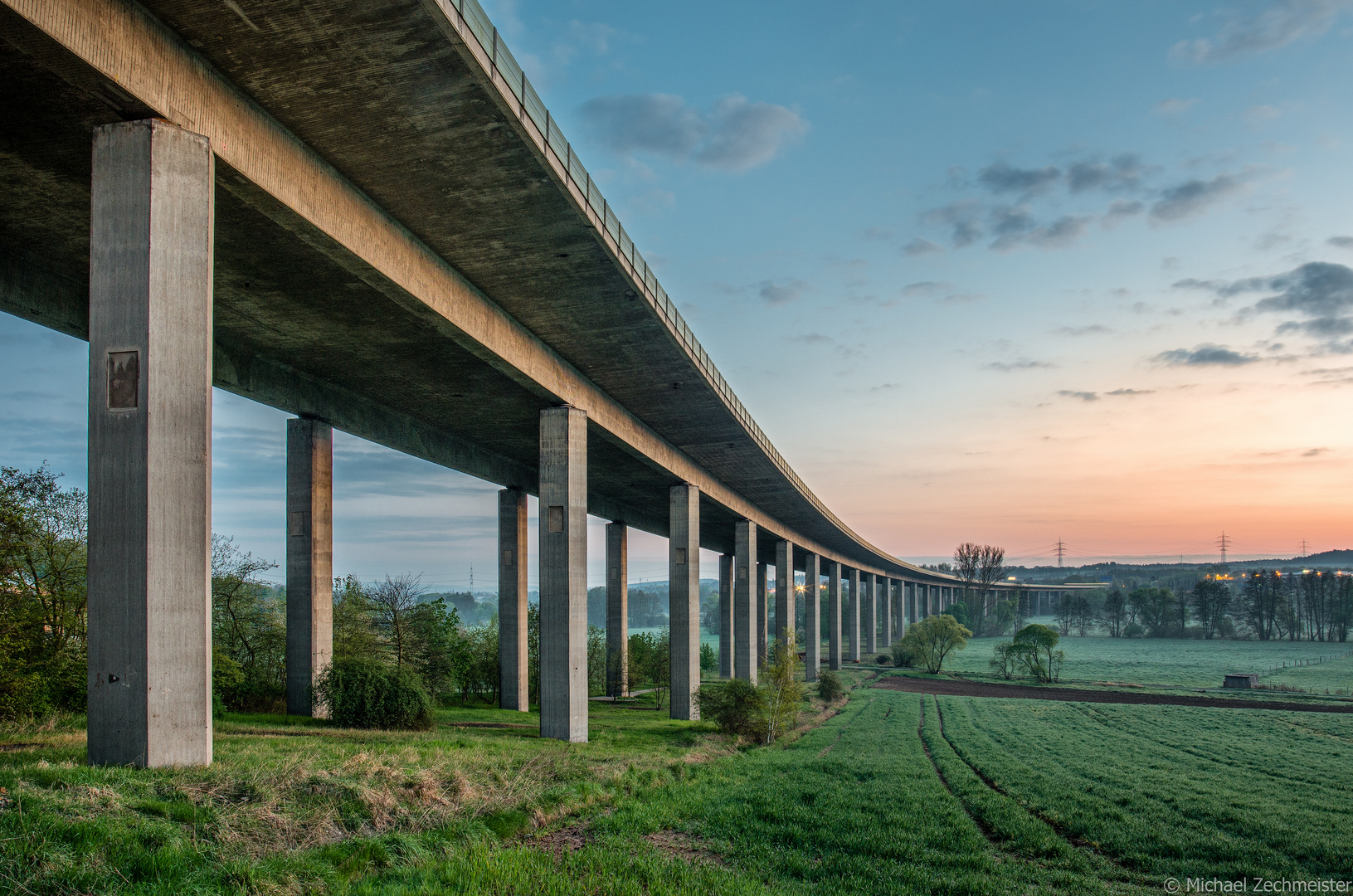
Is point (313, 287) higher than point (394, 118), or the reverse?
point (394, 118)

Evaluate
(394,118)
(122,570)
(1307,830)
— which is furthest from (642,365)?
(1307,830)

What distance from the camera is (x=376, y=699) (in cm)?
2377

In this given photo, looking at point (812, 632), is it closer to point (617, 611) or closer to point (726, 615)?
point (726, 615)

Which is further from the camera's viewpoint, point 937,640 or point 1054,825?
point 937,640

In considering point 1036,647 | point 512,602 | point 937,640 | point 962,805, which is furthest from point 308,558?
point 937,640

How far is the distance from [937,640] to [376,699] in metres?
61.6

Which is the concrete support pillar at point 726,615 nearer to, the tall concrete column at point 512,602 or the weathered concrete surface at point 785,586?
the weathered concrete surface at point 785,586

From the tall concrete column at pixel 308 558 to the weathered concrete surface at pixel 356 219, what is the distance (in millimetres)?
1291

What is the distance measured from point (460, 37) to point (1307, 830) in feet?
67.5

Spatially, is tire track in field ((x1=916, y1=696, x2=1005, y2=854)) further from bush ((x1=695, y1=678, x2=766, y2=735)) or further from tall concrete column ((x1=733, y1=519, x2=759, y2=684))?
tall concrete column ((x1=733, y1=519, x2=759, y2=684))

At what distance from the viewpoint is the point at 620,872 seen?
9742 mm

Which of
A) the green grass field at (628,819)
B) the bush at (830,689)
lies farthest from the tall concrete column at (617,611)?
the green grass field at (628,819)

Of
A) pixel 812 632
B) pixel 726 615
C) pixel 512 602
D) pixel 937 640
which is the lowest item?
pixel 937 640

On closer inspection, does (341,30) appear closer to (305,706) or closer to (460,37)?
(460,37)
